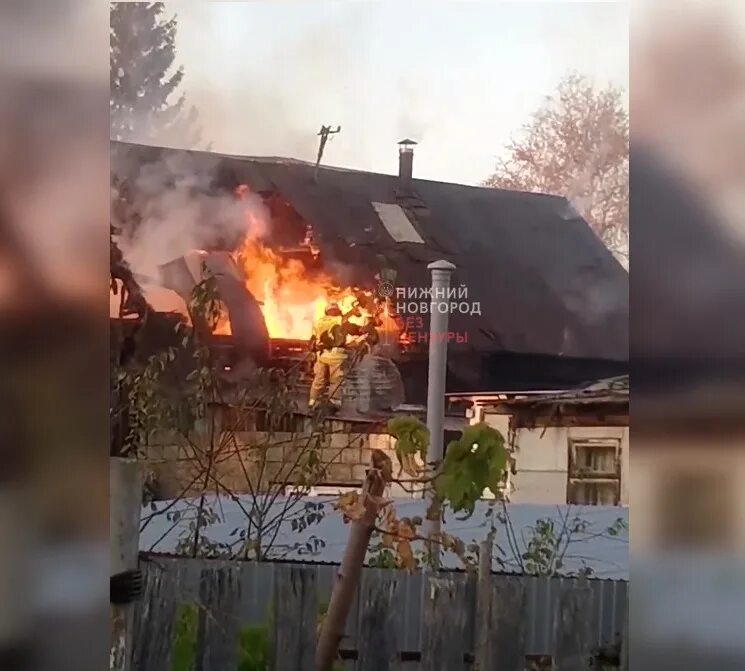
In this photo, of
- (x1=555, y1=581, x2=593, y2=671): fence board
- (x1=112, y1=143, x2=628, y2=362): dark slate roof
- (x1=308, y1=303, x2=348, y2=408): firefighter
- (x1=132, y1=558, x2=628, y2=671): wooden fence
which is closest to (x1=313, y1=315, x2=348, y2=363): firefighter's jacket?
(x1=308, y1=303, x2=348, y2=408): firefighter

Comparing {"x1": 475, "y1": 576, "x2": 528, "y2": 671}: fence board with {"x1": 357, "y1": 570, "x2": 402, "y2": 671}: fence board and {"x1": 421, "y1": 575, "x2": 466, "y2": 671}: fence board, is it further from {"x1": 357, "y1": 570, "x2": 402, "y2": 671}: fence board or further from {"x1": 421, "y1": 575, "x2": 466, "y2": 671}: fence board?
{"x1": 357, "y1": 570, "x2": 402, "y2": 671}: fence board

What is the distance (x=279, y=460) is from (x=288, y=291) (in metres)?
0.35

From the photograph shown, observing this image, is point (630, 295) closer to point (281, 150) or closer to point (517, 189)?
point (517, 189)

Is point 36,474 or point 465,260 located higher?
point 465,260

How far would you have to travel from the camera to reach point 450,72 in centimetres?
170

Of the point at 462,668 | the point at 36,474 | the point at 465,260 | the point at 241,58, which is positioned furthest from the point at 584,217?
the point at 36,474

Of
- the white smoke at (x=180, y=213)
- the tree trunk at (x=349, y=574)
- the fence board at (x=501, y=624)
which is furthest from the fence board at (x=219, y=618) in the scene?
the white smoke at (x=180, y=213)

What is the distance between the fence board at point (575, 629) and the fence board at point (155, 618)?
0.81 m

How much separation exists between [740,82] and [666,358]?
1.83ft

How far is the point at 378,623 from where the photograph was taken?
5.75 ft

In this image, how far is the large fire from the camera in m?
1.73

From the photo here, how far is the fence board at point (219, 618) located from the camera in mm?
1779

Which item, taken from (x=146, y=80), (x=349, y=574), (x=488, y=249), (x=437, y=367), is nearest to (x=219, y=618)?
(x=349, y=574)

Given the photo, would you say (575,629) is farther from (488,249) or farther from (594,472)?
(488,249)
